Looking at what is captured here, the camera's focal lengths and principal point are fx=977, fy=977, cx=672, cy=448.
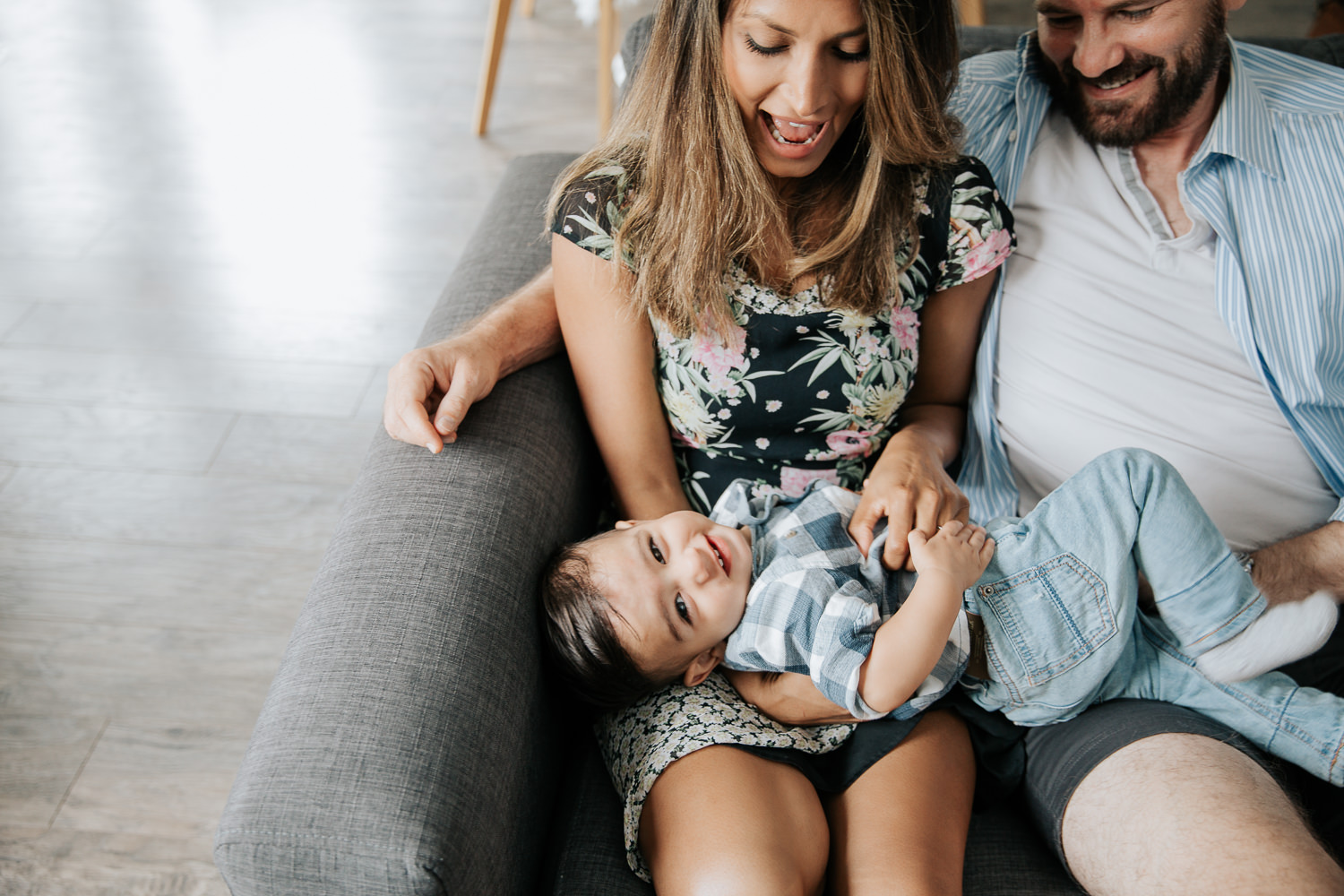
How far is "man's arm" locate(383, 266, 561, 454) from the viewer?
3.84 ft

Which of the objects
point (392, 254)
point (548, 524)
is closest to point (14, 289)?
point (392, 254)

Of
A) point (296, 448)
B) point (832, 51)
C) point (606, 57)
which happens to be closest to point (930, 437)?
point (832, 51)

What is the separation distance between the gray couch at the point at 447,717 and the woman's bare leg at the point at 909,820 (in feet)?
0.26

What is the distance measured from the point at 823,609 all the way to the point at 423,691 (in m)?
0.46

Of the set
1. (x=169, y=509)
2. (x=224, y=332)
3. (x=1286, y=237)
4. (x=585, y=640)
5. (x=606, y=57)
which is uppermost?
(x=1286, y=237)

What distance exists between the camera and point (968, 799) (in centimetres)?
117

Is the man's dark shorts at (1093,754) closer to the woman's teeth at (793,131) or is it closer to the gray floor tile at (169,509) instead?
the woman's teeth at (793,131)

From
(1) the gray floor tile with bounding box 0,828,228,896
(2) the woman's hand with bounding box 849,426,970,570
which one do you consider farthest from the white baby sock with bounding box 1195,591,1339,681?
(1) the gray floor tile with bounding box 0,828,228,896

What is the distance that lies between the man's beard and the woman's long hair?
0.91 ft

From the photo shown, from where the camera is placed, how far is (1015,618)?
1182mm

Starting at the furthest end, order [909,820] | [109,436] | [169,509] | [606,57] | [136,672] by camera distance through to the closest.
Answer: [606,57], [109,436], [169,509], [136,672], [909,820]

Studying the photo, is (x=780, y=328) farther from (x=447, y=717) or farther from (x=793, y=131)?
(x=447, y=717)

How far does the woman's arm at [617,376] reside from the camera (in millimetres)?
1275

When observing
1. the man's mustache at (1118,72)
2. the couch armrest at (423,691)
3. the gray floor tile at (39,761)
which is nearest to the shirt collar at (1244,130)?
the man's mustache at (1118,72)
